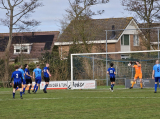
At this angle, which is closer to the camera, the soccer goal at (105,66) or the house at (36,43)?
the soccer goal at (105,66)

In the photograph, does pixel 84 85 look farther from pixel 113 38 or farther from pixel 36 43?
pixel 36 43

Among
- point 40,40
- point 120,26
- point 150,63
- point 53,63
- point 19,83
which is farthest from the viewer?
point 40,40

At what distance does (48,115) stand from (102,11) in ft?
82.3

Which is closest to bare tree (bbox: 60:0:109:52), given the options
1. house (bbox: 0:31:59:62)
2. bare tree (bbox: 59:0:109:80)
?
bare tree (bbox: 59:0:109:80)

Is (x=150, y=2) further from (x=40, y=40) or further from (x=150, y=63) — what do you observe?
(x=40, y=40)

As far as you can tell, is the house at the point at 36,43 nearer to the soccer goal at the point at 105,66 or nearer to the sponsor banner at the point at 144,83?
the soccer goal at the point at 105,66

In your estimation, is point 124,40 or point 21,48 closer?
point 124,40

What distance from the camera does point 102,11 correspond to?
34.0m

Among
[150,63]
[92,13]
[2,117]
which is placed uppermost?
[92,13]

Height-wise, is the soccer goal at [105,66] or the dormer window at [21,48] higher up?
the dormer window at [21,48]

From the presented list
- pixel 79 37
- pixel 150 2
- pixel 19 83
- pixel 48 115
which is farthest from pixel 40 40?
pixel 48 115

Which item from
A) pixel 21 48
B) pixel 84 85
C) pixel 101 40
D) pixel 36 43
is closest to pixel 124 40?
pixel 101 40

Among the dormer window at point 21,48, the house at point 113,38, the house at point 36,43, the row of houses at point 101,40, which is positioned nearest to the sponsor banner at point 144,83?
the row of houses at point 101,40

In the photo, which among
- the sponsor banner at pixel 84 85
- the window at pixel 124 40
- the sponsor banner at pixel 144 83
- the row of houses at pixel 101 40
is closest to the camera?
the sponsor banner at pixel 84 85
